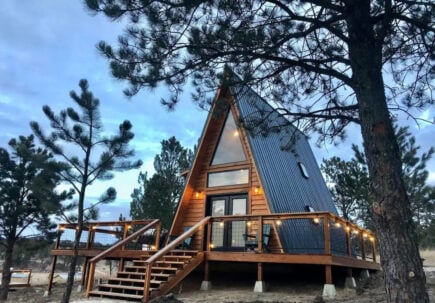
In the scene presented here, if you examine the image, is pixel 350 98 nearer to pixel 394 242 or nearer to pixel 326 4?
pixel 326 4

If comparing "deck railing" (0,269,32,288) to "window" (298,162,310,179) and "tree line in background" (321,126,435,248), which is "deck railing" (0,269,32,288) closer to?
"window" (298,162,310,179)

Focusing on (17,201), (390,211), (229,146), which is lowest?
(390,211)

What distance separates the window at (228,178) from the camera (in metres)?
10.6

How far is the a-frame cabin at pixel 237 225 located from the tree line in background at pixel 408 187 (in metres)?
3.37

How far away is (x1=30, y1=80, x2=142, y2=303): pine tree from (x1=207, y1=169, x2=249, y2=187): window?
3.80m

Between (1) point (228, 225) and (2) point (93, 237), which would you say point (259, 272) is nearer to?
(1) point (228, 225)

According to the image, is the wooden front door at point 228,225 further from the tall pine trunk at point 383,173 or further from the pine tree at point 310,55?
the tall pine trunk at point 383,173

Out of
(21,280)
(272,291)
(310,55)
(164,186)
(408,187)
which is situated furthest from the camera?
(21,280)

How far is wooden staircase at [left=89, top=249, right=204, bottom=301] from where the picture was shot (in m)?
7.35

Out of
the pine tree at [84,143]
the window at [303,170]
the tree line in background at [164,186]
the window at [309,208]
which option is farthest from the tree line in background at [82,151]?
the tree line in background at [164,186]

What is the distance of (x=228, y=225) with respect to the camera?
10266mm

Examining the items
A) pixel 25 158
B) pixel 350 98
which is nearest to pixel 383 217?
pixel 350 98

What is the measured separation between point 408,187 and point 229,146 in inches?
390

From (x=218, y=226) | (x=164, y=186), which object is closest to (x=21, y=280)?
(x=164, y=186)
